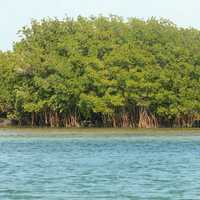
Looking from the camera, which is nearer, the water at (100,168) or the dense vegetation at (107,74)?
the water at (100,168)

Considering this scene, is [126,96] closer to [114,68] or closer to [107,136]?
[114,68]

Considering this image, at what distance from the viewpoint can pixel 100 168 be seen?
29938 millimetres

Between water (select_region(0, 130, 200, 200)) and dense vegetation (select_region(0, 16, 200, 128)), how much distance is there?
17951mm

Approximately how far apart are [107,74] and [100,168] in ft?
125

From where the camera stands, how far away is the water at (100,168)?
75.7 ft

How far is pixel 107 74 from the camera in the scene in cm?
6775

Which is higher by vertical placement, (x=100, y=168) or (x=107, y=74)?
(x=107, y=74)

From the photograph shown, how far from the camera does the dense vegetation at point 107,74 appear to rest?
66.2 m

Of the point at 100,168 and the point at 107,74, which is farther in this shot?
the point at 107,74

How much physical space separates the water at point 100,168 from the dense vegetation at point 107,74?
17951 millimetres

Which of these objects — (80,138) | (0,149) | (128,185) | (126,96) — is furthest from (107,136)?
(128,185)

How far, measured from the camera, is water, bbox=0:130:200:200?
2308 centimetres

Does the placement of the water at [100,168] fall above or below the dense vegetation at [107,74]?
below

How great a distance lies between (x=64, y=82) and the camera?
6850cm
